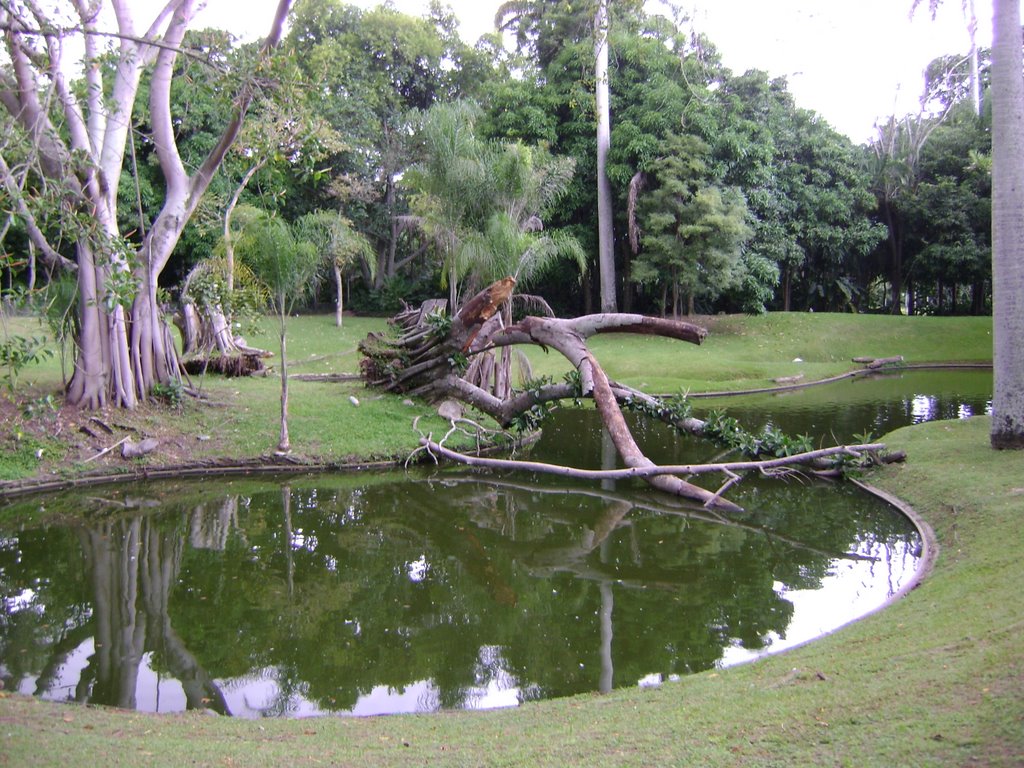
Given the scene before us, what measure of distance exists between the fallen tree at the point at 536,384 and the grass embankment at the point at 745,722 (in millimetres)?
4787

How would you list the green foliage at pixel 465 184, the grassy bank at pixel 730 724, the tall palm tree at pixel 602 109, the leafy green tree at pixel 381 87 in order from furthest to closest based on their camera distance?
the leafy green tree at pixel 381 87, the tall palm tree at pixel 602 109, the green foliage at pixel 465 184, the grassy bank at pixel 730 724

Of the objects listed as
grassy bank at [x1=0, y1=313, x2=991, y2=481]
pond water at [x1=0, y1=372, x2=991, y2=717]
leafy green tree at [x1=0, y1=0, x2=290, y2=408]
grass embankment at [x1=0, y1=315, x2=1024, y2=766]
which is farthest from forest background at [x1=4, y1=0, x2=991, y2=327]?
grass embankment at [x1=0, y1=315, x2=1024, y2=766]

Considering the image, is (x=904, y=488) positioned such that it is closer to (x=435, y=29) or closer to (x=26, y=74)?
(x=26, y=74)

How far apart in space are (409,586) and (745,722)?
14.6ft

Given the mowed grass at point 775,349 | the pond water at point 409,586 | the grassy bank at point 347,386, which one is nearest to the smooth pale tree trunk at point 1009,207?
the pond water at point 409,586

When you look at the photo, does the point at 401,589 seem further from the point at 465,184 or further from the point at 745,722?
the point at 465,184

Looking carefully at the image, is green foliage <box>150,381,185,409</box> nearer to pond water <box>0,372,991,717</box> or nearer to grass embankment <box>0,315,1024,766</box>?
pond water <box>0,372,991,717</box>

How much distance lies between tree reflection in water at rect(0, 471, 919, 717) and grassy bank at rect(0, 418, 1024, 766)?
2.40 feet

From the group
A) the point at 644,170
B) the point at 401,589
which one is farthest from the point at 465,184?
the point at 401,589

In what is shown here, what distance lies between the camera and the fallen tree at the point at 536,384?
1155cm

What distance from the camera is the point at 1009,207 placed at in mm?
10250

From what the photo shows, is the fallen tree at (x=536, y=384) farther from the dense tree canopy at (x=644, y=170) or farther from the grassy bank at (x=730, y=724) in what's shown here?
the dense tree canopy at (x=644, y=170)

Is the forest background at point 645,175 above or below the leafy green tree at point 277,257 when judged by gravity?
above

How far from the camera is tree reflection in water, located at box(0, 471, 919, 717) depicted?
20.4 feet
